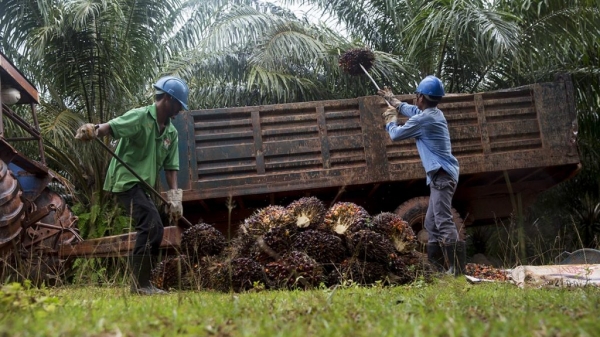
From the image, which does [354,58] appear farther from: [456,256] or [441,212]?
[456,256]

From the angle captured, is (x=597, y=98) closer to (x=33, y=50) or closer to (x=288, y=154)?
(x=288, y=154)

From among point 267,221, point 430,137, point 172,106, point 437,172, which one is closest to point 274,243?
point 267,221

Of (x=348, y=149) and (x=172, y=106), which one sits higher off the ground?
(x=172, y=106)

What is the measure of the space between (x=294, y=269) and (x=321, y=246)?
470mm

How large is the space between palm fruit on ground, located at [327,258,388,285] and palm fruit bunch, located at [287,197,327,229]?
51cm

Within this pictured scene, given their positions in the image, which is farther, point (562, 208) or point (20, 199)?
point (562, 208)

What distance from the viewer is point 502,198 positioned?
9.21 m

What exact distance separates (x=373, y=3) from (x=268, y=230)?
8.28m

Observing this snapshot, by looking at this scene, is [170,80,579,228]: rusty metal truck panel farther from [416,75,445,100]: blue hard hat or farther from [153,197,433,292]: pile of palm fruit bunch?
[153,197,433,292]: pile of palm fruit bunch

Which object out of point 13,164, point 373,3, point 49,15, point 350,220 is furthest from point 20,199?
point 373,3

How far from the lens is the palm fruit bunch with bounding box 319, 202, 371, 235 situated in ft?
19.3

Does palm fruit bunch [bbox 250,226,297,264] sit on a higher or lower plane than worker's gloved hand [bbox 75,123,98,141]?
lower

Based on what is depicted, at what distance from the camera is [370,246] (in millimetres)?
5742

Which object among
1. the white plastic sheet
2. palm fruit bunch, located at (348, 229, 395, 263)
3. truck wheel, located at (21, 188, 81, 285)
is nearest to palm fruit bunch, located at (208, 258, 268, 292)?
palm fruit bunch, located at (348, 229, 395, 263)
